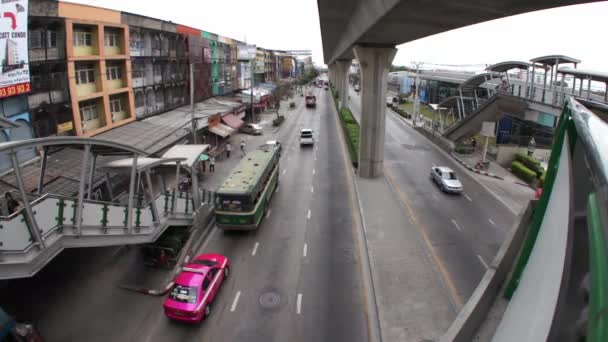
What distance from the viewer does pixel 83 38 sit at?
24.5 m

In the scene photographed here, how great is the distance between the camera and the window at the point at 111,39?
1070 inches

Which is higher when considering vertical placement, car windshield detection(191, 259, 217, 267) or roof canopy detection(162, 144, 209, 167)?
roof canopy detection(162, 144, 209, 167)

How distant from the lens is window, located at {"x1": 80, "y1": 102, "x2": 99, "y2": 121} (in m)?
24.7

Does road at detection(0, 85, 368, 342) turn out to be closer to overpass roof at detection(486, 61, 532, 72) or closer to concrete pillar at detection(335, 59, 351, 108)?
A: overpass roof at detection(486, 61, 532, 72)

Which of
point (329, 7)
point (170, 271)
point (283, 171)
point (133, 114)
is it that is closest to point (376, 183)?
point (283, 171)

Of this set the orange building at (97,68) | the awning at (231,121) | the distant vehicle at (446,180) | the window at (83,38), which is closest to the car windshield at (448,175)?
the distant vehicle at (446,180)

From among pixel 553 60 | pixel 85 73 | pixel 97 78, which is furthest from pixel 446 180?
pixel 85 73

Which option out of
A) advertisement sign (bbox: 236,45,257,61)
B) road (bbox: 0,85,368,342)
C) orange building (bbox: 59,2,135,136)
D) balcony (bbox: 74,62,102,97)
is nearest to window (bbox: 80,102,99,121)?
orange building (bbox: 59,2,135,136)

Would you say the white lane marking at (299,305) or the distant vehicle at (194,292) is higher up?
the distant vehicle at (194,292)

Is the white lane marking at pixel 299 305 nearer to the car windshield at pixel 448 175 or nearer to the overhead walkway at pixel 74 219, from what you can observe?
the overhead walkway at pixel 74 219

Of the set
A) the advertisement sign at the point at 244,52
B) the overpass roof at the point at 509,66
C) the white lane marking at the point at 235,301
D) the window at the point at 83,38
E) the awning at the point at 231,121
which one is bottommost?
the white lane marking at the point at 235,301

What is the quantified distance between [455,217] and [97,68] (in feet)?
82.2

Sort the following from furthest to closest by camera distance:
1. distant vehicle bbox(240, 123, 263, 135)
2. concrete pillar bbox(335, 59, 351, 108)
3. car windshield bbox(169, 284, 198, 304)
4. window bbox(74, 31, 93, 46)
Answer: concrete pillar bbox(335, 59, 351, 108) → distant vehicle bbox(240, 123, 263, 135) → window bbox(74, 31, 93, 46) → car windshield bbox(169, 284, 198, 304)

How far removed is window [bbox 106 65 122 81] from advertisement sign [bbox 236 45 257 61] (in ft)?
112
